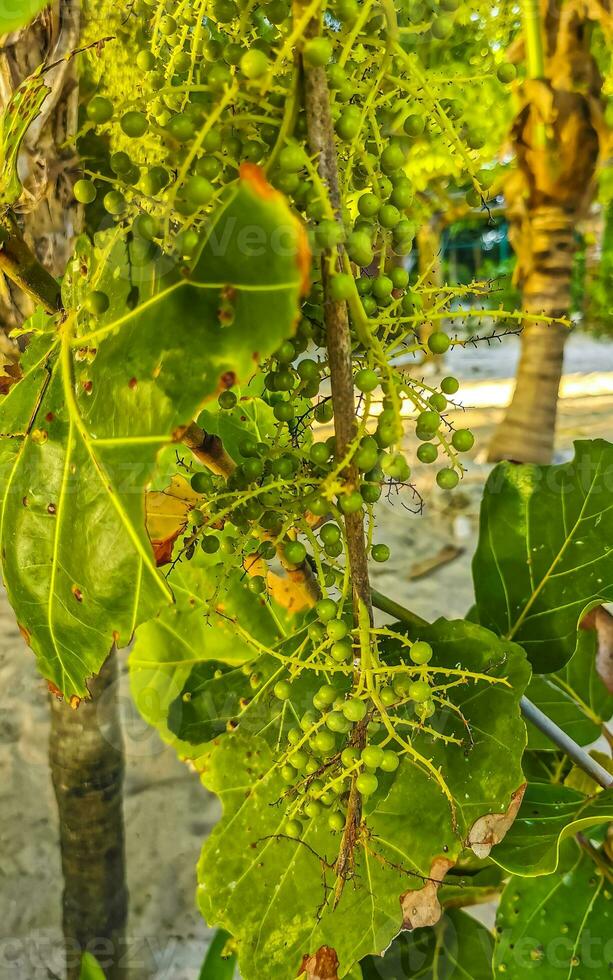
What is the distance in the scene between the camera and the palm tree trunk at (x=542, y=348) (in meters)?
2.29

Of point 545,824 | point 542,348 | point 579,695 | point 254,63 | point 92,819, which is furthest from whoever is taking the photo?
point 542,348

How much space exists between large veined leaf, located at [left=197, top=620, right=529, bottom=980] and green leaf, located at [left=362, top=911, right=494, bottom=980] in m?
0.22

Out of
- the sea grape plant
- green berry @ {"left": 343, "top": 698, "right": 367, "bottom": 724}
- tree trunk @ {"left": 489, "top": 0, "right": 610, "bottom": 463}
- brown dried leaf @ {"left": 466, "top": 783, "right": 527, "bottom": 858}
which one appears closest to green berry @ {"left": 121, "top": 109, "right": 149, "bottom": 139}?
the sea grape plant

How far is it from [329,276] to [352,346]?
38mm

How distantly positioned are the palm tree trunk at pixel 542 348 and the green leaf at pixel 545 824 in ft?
5.91

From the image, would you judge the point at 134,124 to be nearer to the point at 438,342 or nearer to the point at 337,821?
the point at 438,342

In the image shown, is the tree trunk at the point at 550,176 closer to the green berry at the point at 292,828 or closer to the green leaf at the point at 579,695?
the green leaf at the point at 579,695

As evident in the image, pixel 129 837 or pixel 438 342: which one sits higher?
pixel 438 342

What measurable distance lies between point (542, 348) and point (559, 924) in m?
2.08

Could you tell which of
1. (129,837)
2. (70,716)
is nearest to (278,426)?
(70,716)

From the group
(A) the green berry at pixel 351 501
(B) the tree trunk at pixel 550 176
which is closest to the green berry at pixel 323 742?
(A) the green berry at pixel 351 501

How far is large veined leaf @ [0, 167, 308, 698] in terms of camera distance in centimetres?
19

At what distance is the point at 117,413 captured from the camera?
0.23 m

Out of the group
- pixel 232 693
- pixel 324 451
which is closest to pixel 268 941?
pixel 232 693
